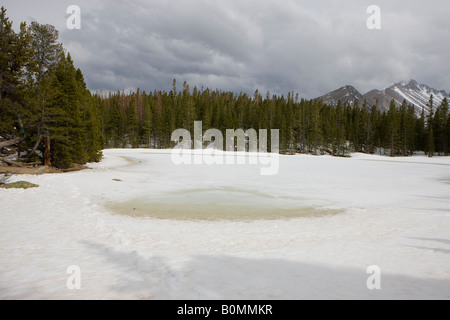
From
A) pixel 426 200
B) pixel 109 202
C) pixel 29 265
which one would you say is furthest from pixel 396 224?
pixel 109 202

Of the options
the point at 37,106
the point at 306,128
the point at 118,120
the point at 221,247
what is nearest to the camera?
the point at 221,247

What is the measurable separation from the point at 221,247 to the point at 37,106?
23091 mm

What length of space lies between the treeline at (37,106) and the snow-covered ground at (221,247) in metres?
10.3

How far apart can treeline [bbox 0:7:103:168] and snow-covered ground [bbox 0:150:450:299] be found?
33.9ft

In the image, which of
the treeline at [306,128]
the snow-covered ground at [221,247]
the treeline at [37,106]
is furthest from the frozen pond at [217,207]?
the treeline at [306,128]

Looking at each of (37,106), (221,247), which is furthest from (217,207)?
(37,106)

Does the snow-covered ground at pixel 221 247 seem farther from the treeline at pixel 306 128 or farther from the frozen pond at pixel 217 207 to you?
the treeline at pixel 306 128

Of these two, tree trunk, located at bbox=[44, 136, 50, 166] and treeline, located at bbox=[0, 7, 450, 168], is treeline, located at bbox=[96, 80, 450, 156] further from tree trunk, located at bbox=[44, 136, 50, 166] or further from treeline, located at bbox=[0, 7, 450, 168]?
tree trunk, located at bbox=[44, 136, 50, 166]

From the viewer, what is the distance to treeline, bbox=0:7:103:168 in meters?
21.5

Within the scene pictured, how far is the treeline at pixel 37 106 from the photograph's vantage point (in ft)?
70.6

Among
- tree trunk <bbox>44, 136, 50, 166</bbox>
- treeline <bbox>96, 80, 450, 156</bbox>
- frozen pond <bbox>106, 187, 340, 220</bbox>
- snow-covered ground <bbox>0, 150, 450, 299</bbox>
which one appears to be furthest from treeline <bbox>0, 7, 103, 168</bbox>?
treeline <bbox>96, 80, 450, 156</bbox>

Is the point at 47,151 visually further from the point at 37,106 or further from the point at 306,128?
the point at 306,128

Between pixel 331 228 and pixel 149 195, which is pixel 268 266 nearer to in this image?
pixel 331 228

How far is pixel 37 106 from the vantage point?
22953 millimetres
